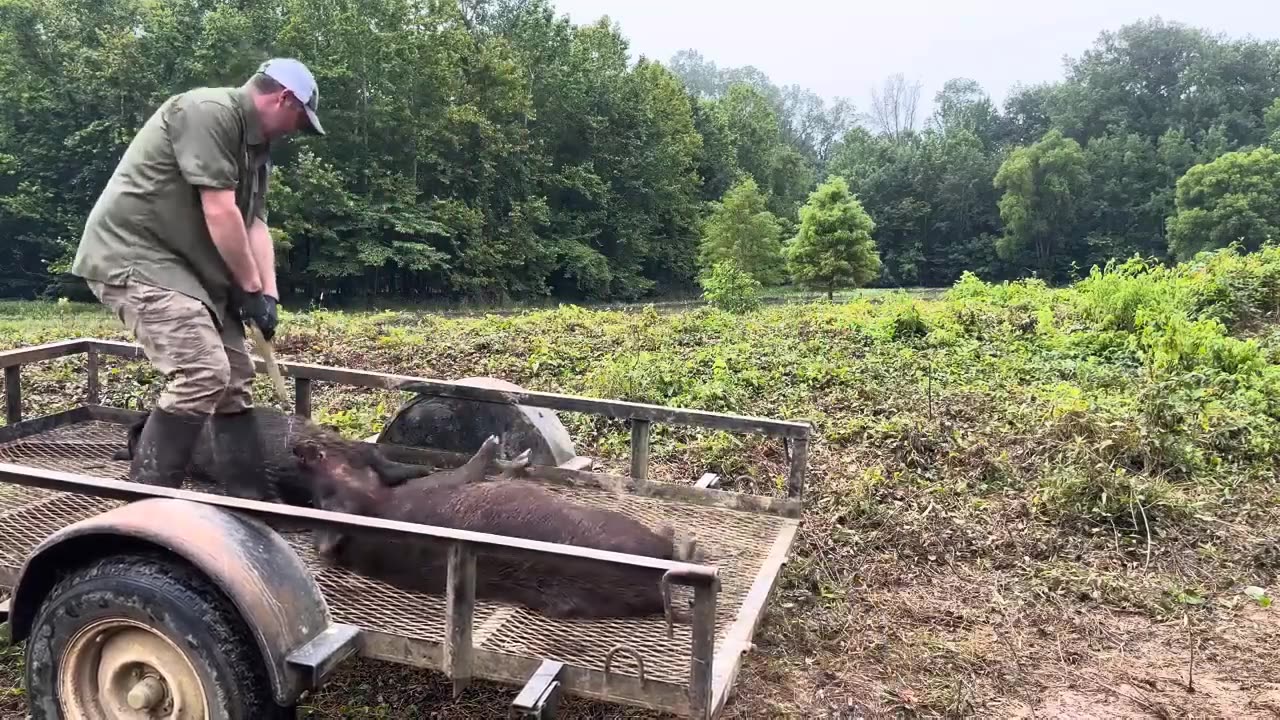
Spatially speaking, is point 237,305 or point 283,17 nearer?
point 237,305

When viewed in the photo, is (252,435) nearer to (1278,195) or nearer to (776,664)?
(776,664)

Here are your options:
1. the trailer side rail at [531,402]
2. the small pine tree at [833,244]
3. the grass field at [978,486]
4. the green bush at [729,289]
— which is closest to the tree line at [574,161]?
the small pine tree at [833,244]

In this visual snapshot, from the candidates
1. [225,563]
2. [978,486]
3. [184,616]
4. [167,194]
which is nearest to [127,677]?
[184,616]

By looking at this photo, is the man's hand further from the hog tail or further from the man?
the hog tail

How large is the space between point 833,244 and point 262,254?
39.6 metres

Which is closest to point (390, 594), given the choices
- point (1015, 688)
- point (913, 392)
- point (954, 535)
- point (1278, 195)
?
point (1015, 688)

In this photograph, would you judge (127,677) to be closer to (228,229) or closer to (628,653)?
(628,653)

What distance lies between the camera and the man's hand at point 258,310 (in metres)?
3.58

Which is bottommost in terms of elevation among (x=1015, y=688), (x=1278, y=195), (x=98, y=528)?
(x=1015, y=688)

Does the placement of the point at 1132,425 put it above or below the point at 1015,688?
above

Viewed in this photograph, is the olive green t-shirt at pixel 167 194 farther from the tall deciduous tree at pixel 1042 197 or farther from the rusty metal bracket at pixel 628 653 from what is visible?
the tall deciduous tree at pixel 1042 197

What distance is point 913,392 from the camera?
7223mm

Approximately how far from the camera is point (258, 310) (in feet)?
11.8

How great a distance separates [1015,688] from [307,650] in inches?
101
